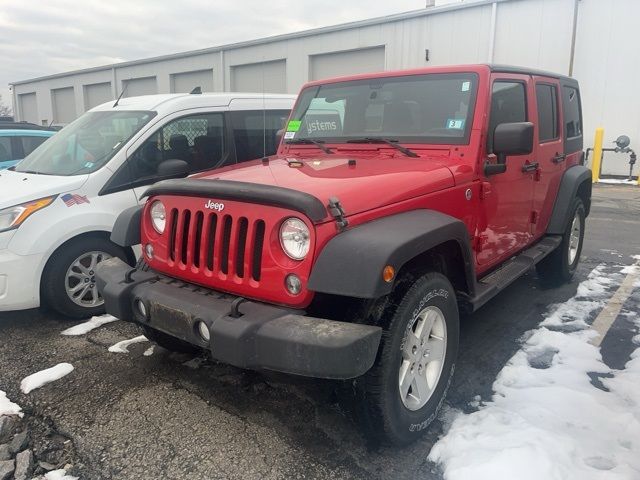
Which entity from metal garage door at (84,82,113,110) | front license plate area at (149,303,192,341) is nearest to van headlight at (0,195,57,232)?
front license plate area at (149,303,192,341)

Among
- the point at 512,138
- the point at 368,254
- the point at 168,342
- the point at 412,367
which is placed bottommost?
the point at 168,342

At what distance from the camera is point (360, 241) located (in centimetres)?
232

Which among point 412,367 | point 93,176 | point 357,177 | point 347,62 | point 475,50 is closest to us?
point 412,367

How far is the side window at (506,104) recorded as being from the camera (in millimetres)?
3541

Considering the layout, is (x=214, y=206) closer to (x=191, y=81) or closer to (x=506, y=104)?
(x=506, y=104)

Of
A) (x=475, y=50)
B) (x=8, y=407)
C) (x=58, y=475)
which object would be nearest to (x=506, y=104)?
(x=58, y=475)

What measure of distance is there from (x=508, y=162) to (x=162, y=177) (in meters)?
2.95

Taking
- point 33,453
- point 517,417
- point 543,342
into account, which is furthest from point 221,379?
point 543,342

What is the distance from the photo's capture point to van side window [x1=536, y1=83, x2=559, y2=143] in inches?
173

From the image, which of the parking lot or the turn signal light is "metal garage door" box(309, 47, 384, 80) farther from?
the turn signal light

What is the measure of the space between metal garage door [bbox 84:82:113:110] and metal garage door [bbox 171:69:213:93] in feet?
19.3

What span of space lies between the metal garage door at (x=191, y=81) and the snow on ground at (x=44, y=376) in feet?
67.3

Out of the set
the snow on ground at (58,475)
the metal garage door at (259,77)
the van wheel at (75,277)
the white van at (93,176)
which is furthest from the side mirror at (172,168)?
the metal garage door at (259,77)

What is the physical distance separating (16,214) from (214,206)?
2220mm
